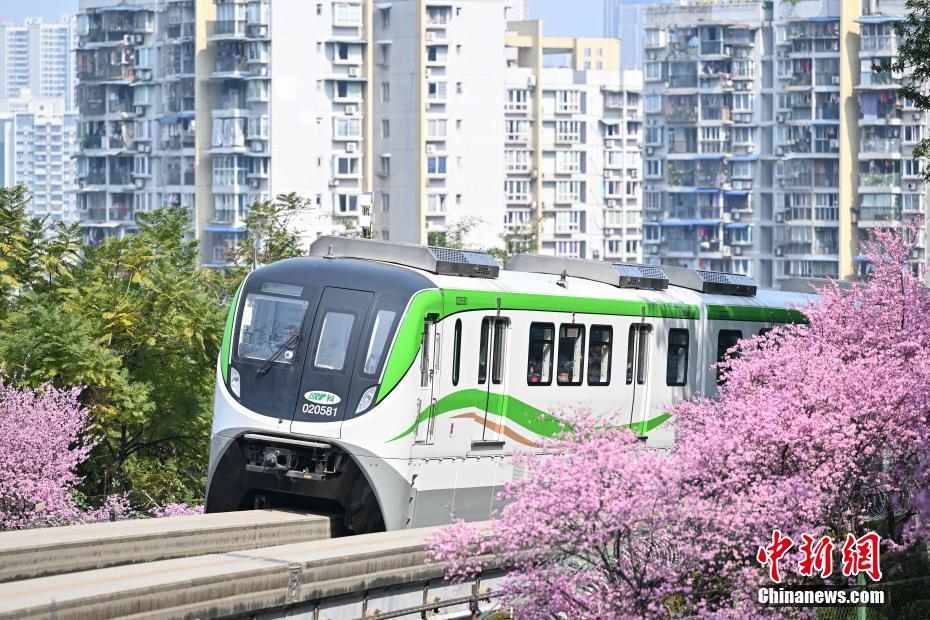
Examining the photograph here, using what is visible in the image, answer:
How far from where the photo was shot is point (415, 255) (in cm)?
2041

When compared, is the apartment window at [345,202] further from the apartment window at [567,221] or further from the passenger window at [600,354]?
the passenger window at [600,354]

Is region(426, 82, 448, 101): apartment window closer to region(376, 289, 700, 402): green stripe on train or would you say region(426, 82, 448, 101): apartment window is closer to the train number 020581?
region(376, 289, 700, 402): green stripe on train

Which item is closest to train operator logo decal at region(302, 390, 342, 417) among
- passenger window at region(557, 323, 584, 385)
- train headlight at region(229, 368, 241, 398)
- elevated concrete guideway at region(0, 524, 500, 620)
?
train headlight at region(229, 368, 241, 398)

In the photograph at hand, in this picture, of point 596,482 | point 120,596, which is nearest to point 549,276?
point 596,482

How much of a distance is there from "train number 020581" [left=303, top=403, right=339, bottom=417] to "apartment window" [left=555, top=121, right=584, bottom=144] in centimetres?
11480

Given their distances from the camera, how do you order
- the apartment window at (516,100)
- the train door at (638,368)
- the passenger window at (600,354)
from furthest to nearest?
the apartment window at (516,100)
the train door at (638,368)
the passenger window at (600,354)

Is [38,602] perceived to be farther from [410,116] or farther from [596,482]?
[410,116]

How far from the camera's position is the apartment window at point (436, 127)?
352 ft

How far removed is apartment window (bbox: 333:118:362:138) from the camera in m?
107

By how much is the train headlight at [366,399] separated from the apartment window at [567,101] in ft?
379

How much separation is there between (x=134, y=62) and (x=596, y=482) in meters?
115

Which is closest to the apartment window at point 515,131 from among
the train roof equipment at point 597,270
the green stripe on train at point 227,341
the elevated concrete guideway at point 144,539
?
the train roof equipment at point 597,270

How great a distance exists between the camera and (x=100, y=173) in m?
129

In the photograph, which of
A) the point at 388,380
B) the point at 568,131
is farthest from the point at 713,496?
the point at 568,131
